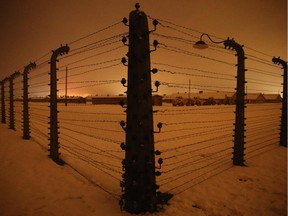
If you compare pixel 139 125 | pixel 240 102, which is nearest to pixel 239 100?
pixel 240 102

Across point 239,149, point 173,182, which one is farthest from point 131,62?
point 239,149

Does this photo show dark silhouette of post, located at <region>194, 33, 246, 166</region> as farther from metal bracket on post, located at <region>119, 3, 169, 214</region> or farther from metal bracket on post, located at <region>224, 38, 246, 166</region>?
metal bracket on post, located at <region>119, 3, 169, 214</region>

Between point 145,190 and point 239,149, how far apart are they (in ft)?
12.1

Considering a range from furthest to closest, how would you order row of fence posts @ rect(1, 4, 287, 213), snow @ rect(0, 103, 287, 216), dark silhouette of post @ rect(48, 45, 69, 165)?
1. dark silhouette of post @ rect(48, 45, 69, 165)
2. snow @ rect(0, 103, 287, 216)
3. row of fence posts @ rect(1, 4, 287, 213)

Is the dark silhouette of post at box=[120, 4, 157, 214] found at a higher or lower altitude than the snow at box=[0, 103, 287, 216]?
higher

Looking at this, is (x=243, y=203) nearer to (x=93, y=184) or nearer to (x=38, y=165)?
(x=93, y=184)

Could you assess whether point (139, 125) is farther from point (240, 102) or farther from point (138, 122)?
point (240, 102)

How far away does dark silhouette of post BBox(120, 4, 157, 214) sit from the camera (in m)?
3.30

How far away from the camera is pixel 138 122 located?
332 cm

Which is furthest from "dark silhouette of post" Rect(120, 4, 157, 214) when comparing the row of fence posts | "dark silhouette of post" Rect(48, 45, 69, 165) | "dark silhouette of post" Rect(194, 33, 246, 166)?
"dark silhouette of post" Rect(194, 33, 246, 166)

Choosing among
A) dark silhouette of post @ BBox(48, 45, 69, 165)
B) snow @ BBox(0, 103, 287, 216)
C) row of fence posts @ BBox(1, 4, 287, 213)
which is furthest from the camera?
dark silhouette of post @ BBox(48, 45, 69, 165)

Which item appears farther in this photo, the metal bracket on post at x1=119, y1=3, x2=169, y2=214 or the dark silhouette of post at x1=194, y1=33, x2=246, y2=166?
the dark silhouette of post at x1=194, y1=33, x2=246, y2=166

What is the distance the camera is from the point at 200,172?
5445mm

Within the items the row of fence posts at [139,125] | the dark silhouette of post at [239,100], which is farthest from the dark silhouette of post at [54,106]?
the dark silhouette of post at [239,100]
